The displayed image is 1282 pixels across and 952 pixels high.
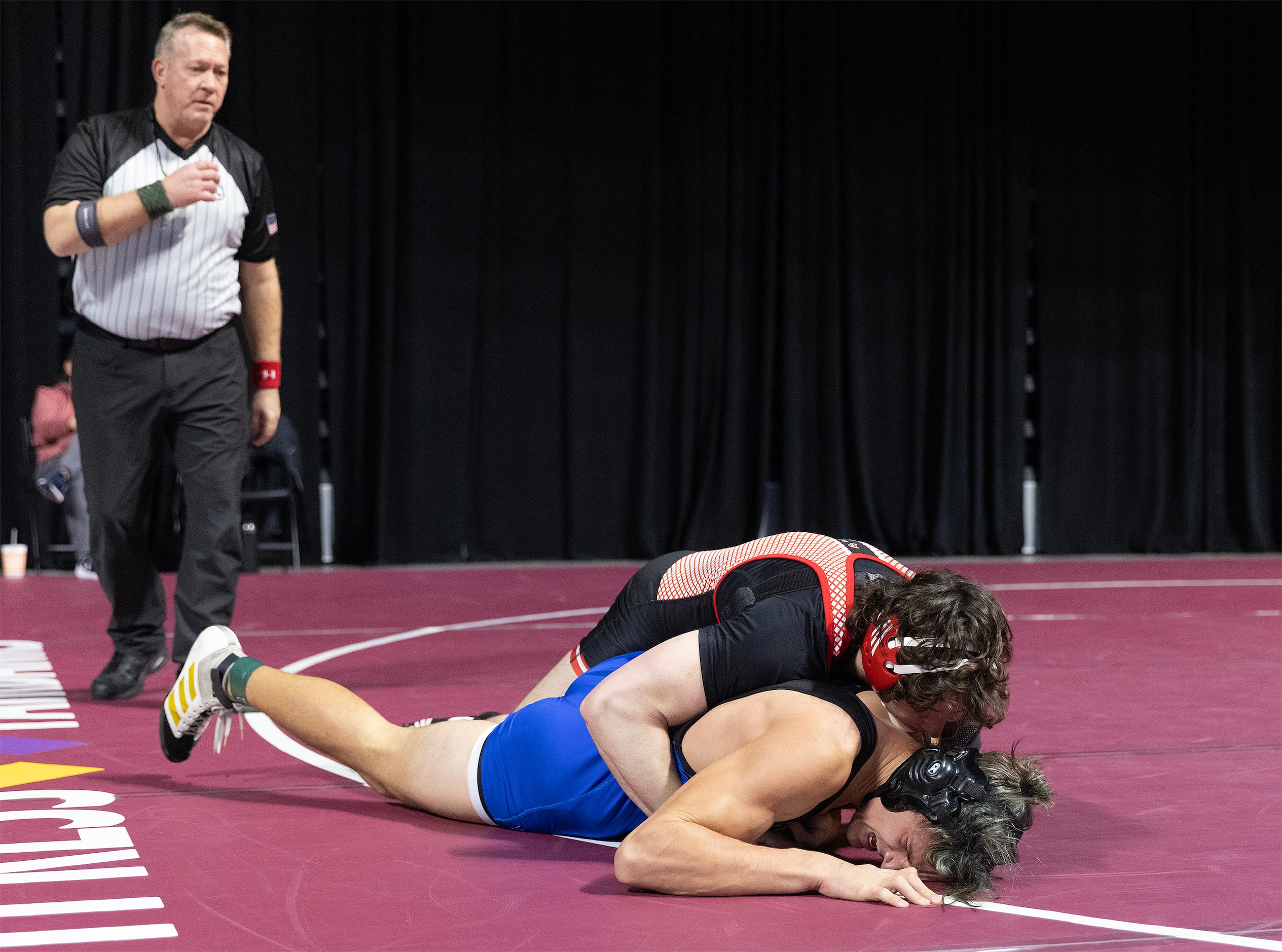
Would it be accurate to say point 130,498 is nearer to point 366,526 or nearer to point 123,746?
point 123,746

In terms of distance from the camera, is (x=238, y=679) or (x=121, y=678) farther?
(x=121, y=678)

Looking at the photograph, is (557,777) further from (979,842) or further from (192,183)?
(192,183)

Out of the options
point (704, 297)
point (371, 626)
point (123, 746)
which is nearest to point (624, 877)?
point (123, 746)

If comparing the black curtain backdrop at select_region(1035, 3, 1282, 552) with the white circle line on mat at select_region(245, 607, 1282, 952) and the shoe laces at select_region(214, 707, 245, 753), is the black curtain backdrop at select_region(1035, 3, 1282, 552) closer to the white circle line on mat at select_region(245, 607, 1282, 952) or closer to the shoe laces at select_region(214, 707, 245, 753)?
the white circle line on mat at select_region(245, 607, 1282, 952)

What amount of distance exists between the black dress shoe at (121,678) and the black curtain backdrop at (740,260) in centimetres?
393

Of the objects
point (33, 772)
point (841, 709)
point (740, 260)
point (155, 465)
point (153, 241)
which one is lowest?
point (33, 772)

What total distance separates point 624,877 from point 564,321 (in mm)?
6128

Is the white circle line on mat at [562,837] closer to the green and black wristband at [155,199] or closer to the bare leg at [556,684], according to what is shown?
the bare leg at [556,684]

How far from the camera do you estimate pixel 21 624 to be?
4.74 metres

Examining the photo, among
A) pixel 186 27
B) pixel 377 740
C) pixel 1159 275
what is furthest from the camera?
pixel 1159 275

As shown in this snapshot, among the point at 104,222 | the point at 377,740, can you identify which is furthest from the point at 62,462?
the point at 377,740

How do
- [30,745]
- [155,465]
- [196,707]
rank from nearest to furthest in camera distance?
[196,707] → [30,745] → [155,465]

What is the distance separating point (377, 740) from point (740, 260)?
235 inches

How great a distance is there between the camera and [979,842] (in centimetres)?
191
